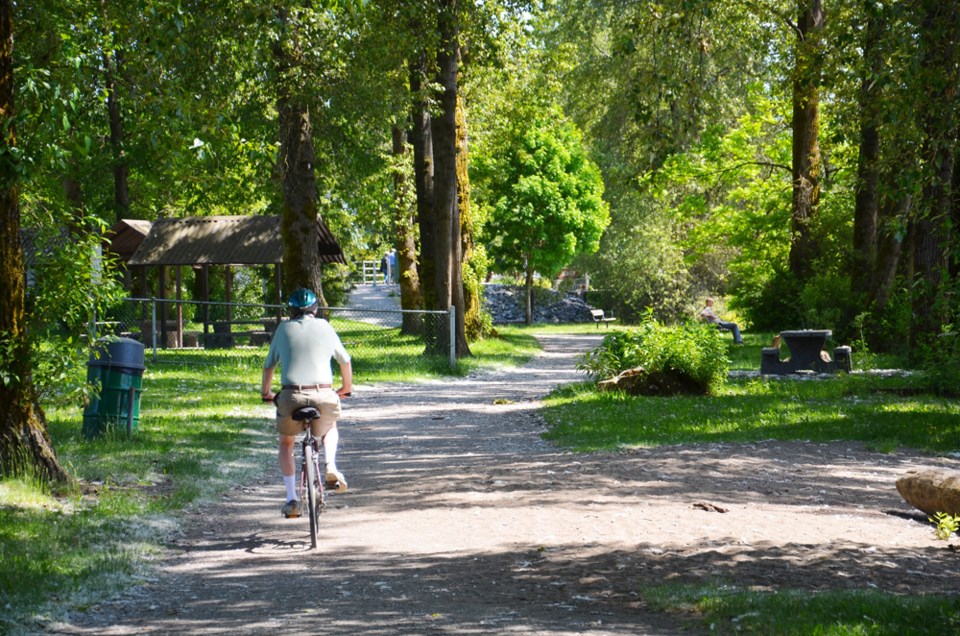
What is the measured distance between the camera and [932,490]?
9891 mm

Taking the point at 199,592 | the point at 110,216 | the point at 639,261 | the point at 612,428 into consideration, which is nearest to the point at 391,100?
the point at 612,428

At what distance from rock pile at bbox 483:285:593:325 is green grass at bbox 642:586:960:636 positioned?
61430 mm

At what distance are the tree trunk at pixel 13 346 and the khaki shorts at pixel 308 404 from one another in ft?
8.52

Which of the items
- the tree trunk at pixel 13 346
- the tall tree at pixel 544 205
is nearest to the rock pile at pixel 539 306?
the tall tree at pixel 544 205

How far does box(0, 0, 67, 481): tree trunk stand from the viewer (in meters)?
10.2

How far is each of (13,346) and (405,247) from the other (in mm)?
28722

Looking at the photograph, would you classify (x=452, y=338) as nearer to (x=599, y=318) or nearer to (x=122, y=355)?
(x=122, y=355)

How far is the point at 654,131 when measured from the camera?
43.1 feet

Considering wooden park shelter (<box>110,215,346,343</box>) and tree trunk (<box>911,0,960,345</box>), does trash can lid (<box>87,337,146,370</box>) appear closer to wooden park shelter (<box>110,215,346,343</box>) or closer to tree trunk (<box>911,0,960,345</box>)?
tree trunk (<box>911,0,960,345</box>)

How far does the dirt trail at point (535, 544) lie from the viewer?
23.3 feet

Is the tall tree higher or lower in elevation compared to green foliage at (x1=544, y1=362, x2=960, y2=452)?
higher

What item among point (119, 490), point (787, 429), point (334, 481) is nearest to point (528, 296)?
point (787, 429)

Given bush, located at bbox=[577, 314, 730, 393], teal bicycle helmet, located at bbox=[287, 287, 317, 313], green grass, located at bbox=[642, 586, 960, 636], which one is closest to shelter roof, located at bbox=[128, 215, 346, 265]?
bush, located at bbox=[577, 314, 730, 393]

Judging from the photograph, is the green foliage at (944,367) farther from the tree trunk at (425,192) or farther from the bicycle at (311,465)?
the tree trunk at (425,192)
